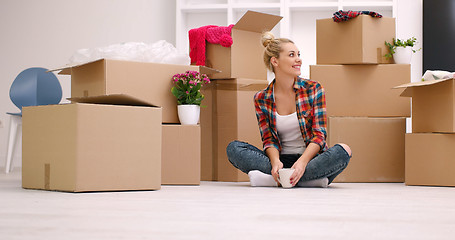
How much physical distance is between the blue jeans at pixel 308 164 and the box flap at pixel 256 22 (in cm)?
66

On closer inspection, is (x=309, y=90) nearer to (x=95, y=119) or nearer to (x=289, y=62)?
(x=289, y=62)

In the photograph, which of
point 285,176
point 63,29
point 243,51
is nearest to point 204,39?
point 243,51

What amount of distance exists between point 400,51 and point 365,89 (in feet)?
0.83

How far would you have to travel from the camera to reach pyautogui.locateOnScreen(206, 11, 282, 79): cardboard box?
3.03 meters

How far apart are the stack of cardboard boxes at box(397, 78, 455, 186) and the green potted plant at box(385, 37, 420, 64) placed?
0.89ft

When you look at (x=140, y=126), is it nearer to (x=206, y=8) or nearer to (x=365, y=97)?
(x=365, y=97)

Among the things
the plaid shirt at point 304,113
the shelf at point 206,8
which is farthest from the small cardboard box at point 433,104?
the shelf at point 206,8

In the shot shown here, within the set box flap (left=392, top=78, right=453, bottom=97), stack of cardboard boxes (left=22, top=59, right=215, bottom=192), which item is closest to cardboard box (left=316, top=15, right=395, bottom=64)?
box flap (left=392, top=78, right=453, bottom=97)

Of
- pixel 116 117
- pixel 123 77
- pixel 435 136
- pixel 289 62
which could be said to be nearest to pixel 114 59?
pixel 123 77

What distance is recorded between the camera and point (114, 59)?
103 inches

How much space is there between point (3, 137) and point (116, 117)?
2.82 meters

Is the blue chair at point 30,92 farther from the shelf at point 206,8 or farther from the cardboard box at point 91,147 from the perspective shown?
the cardboard box at point 91,147

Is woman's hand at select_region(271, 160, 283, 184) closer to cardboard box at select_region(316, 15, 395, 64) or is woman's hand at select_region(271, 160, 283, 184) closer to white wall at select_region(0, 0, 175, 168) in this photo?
cardboard box at select_region(316, 15, 395, 64)

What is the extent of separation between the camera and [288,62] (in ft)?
8.75
